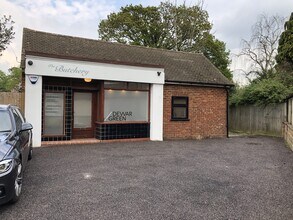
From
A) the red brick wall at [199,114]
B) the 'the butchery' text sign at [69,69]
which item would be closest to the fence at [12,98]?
the 'the butchery' text sign at [69,69]

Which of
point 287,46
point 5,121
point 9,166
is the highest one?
point 287,46

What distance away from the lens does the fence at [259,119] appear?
1554cm

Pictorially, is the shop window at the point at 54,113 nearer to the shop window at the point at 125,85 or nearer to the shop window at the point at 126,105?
the shop window at the point at 126,105

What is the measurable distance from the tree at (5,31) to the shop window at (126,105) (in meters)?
10.8

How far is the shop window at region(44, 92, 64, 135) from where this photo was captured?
1080 cm

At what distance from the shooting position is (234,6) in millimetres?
17203

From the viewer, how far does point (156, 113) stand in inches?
486

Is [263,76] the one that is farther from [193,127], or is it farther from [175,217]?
[175,217]

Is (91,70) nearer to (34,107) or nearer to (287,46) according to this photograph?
(34,107)

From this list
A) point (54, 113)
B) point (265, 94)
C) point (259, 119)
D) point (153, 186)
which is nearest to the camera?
point (153, 186)

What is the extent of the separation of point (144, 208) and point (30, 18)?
15775 mm

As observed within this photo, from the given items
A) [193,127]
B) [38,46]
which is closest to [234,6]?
[193,127]

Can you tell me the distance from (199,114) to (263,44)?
1814 centimetres

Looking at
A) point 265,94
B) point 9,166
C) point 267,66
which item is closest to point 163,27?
point 267,66
